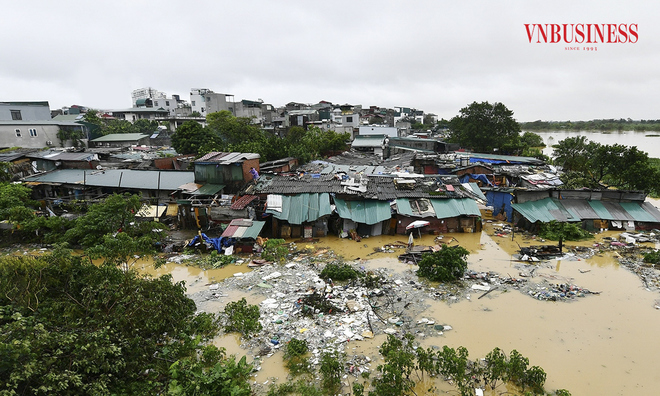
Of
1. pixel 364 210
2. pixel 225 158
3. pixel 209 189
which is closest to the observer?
pixel 364 210

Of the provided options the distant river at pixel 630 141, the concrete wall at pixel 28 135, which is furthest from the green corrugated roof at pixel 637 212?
the concrete wall at pixel 28 135

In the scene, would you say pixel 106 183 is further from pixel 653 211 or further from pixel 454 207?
pixel 653 211

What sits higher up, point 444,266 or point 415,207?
point 415,207

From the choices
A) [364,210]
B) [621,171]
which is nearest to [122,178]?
[364,210]

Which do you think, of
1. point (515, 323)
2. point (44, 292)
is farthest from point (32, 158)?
point (515, 323)

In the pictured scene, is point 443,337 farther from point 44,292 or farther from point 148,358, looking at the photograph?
point 44,292

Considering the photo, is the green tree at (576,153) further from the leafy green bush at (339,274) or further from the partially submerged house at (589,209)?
the leafy green bush at (339,274)
